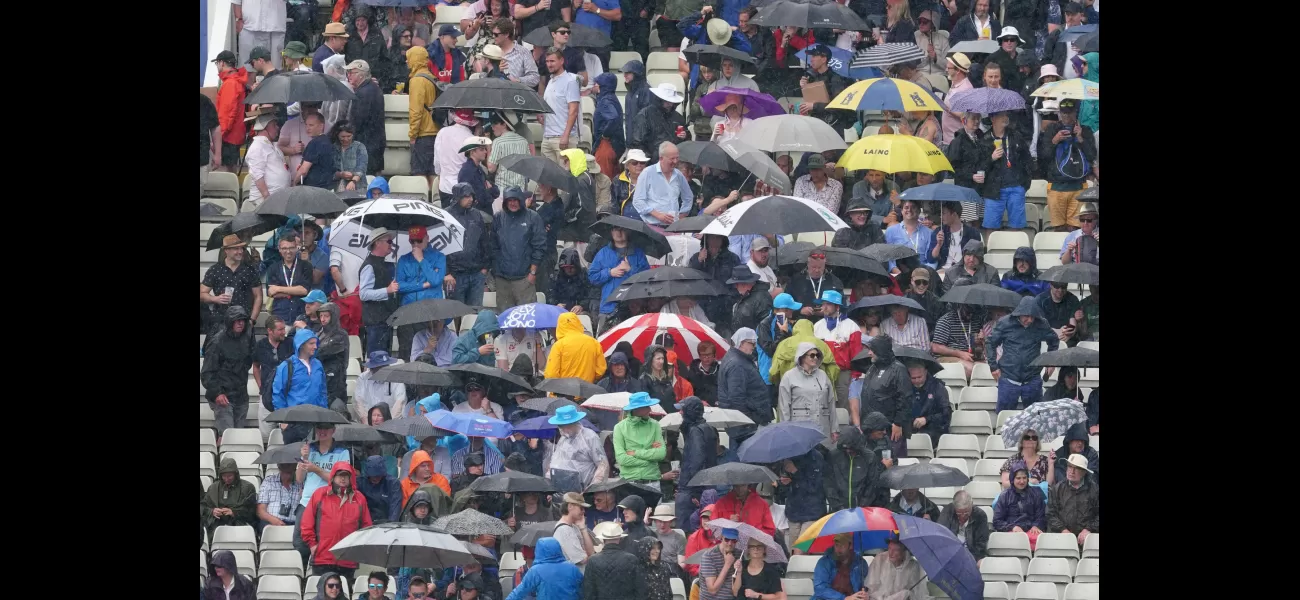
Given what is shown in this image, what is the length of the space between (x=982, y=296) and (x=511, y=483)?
538 cm

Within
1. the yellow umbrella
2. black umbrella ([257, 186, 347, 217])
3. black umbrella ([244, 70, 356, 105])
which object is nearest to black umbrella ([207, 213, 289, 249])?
black umbrella ([257, 186, 347, 217])

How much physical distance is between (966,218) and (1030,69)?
2491 mm

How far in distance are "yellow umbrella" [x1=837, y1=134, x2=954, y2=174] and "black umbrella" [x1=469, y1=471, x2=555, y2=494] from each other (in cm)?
602

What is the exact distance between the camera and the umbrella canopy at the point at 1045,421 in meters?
23.2

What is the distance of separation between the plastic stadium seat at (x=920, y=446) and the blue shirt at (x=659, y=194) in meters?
3.78

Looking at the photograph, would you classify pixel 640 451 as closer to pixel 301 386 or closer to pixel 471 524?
pixel 471 524

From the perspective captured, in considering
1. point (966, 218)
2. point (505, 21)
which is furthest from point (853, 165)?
point (505, 21)

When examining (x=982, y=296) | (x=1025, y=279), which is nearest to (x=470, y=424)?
(x=982, y=296)

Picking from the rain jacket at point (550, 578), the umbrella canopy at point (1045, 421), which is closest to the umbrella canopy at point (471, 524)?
the rain jacket at point (550, 578)

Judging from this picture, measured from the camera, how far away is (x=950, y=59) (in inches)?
1102

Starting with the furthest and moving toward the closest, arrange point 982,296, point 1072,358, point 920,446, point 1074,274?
point 1074,274, point 982,296, point 1072,358, point 920,446

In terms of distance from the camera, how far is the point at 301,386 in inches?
923

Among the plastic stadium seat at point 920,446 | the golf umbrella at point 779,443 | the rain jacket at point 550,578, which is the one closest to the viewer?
the rain jacket at point 550,578

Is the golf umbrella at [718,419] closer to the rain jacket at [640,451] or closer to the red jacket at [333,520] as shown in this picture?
the rain jacket at [640,451]
